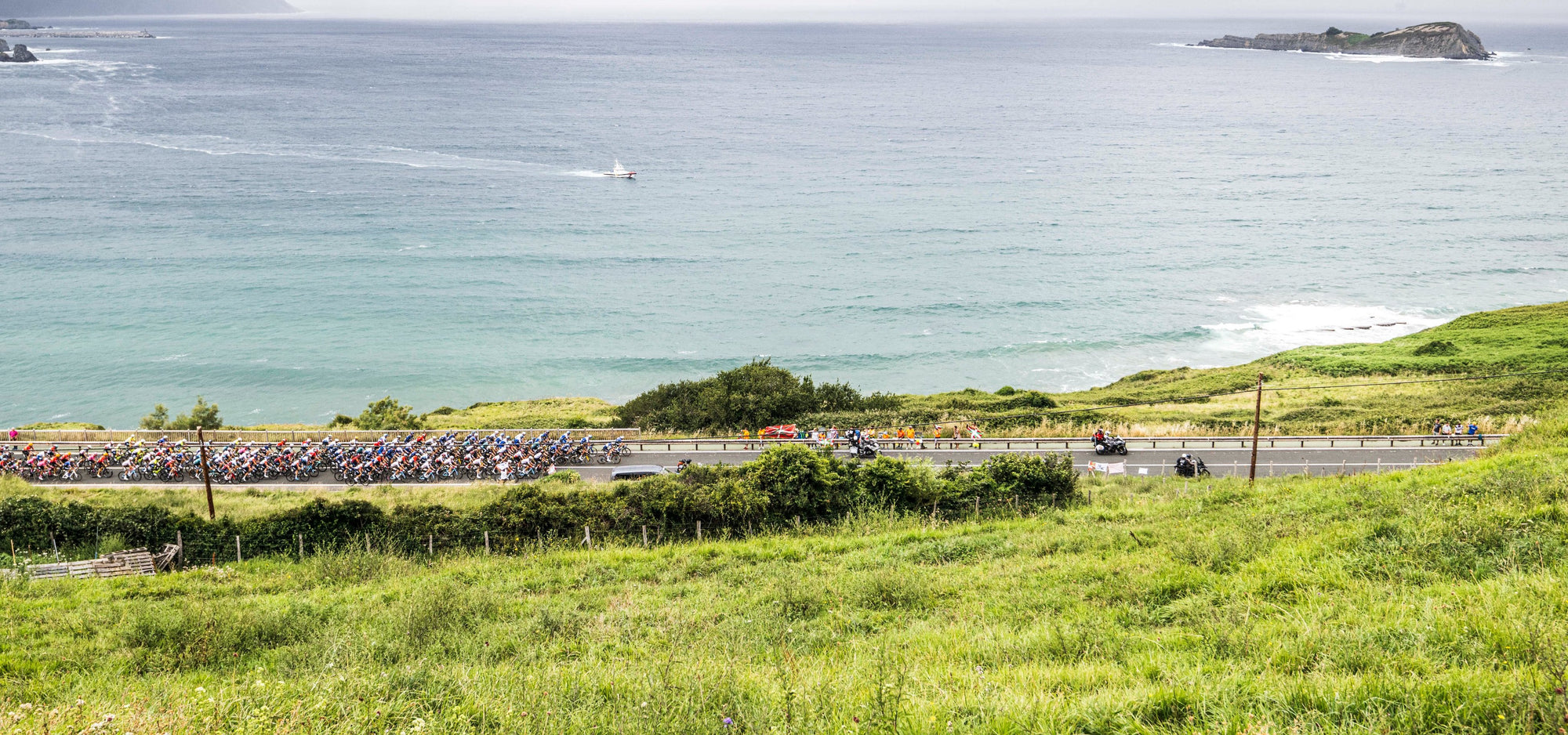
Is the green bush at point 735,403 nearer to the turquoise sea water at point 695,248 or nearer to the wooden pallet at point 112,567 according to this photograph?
the turquoise sea water at point 695,248

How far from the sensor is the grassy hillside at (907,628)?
9875mm

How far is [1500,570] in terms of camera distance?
1467cm

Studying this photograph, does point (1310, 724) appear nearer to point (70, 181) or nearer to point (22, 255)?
point (22, 255)

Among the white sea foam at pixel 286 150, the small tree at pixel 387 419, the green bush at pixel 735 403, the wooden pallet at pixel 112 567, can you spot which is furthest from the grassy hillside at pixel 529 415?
the white sea foam at pixel 286 150

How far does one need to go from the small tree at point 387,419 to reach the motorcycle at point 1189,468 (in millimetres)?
35217

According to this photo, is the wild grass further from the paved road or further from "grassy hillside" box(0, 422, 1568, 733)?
"grassy hillside" box(0, 422, 1568, 733)

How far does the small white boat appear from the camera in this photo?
108812 mm

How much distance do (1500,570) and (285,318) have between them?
7446 cm

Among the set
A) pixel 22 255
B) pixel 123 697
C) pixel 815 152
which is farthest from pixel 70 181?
pixel 123 697

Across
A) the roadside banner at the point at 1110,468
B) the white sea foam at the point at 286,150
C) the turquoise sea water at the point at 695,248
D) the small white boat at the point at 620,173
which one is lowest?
the roadside banner at the point at 1110,468

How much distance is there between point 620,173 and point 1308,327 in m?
74.5

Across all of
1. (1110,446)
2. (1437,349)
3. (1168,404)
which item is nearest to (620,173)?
(1168,404)

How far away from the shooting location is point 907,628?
613 inches

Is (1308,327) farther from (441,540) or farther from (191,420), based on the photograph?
(191,420)
